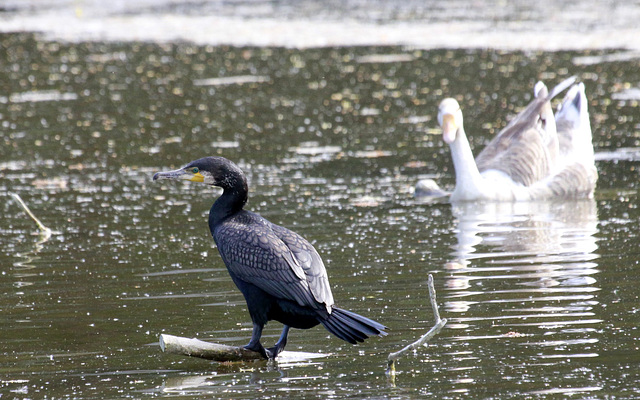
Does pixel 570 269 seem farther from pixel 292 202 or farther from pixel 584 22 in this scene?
pixel 584 22

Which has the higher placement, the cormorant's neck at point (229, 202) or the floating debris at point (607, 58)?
the floating debris at point (607, 58)

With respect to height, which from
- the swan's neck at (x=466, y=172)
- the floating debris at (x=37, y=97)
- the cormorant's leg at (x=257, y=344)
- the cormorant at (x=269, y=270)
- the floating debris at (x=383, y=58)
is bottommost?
the cormorant's leg at (x=257, y=344)

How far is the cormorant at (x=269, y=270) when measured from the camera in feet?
22.0

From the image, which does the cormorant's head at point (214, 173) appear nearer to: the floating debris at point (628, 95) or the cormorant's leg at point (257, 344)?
the cormorant's leg at point (257, 344)

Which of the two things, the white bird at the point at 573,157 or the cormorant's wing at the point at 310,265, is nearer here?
the cormorant's wing at the point at 310,265

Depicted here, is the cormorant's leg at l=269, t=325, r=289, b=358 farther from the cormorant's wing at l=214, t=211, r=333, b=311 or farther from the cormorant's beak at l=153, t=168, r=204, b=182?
the cormorant's beak at l=153, t=168, r=204, b=182

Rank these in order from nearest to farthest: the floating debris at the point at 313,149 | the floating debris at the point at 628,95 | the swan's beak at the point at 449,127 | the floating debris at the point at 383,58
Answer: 1. the swan's beak at the point at 449,127
2. the floating debris at the point at 313,149
3. the floating debris at the point at 628,95
4. the floating debris at the point at 383,58

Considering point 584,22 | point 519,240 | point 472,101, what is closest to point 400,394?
point 519,240

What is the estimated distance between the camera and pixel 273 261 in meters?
6.88

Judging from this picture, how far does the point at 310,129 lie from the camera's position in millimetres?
16297

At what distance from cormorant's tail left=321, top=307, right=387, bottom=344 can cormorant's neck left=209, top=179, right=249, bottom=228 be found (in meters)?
1.18

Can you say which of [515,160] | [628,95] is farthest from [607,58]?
[515,160]

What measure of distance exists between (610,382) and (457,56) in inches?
658

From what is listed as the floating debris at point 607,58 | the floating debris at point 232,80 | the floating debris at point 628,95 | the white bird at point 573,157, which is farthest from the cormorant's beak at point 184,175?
the floating debris at point 607,58
